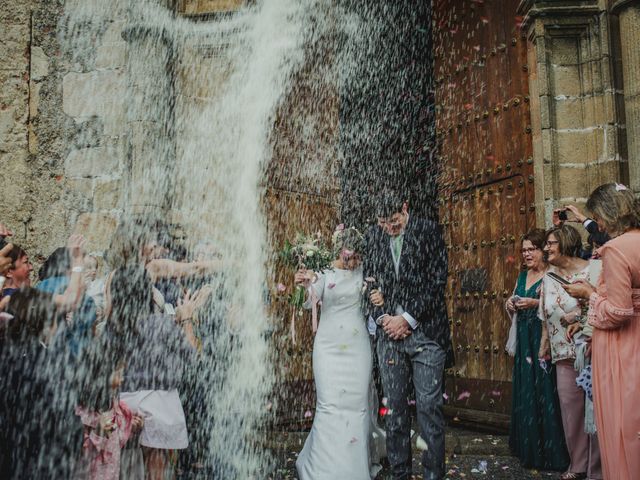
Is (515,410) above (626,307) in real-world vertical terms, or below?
below

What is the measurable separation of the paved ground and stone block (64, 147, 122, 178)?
9.21 feet

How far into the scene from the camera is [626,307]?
10.2 ft

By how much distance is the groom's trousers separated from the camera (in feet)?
14.2

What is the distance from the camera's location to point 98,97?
6.29 m

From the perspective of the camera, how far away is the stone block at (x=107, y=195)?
6172mm

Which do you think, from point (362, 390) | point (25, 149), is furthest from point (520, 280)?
point (25, 149)

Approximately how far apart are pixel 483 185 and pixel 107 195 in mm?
3416

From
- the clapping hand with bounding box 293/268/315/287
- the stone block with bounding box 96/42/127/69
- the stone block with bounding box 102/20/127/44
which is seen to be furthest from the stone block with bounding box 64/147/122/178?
the clapping hand with bounding box 293/268/315/287

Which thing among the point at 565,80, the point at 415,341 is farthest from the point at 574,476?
the point at 565,80

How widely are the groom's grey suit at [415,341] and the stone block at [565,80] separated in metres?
1.65

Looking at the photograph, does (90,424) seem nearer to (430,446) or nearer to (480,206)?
(430,446)

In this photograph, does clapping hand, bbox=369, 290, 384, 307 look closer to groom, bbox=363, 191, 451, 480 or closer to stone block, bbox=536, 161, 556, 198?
groom, bbox=363, 191, 451, 480

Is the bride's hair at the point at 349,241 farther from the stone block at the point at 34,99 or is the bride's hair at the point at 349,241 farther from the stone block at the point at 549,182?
the stone block at the point at 34,99

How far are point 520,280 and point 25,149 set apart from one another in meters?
4.56
